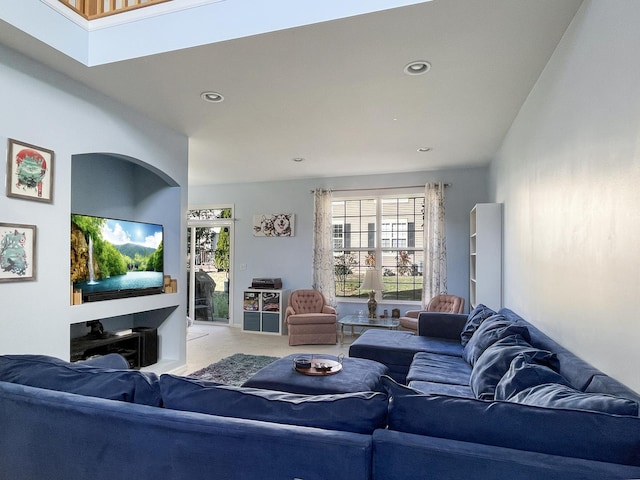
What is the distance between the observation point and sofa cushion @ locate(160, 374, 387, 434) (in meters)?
1.24

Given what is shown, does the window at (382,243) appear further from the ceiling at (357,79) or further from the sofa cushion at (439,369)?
the sofa cushion at (439,369)

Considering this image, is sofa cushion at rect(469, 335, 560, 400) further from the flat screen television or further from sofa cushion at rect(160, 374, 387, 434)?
the flat screen television

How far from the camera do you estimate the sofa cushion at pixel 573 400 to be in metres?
1.20

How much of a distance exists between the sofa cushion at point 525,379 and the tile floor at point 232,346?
3.48 metres

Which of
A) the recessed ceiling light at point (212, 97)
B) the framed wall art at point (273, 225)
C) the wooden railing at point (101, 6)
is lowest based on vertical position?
the framed wall art at point (273, 225)

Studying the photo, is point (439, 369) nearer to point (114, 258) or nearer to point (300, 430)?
point (300, 430)

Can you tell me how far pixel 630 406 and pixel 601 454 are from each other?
263 mm

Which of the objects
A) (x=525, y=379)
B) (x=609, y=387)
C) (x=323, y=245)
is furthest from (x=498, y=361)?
(x=323, y=245)

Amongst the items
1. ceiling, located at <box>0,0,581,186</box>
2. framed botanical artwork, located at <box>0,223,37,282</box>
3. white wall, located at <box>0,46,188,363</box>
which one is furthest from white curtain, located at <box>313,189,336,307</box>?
framed botanical artwork, located at <box>0,223,37,282</box>

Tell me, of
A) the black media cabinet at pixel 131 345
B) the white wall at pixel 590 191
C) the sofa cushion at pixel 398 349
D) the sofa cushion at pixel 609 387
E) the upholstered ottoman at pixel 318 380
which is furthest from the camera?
the black media cabinet at pixel 131 345

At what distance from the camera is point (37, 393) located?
1458mm

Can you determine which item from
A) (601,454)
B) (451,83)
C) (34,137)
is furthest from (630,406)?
(34,137)

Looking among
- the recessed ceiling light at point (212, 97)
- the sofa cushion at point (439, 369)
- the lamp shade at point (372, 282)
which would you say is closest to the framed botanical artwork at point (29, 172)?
the recessed ceiling light at point (212, 97)

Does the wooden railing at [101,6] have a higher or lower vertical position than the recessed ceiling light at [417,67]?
higher
